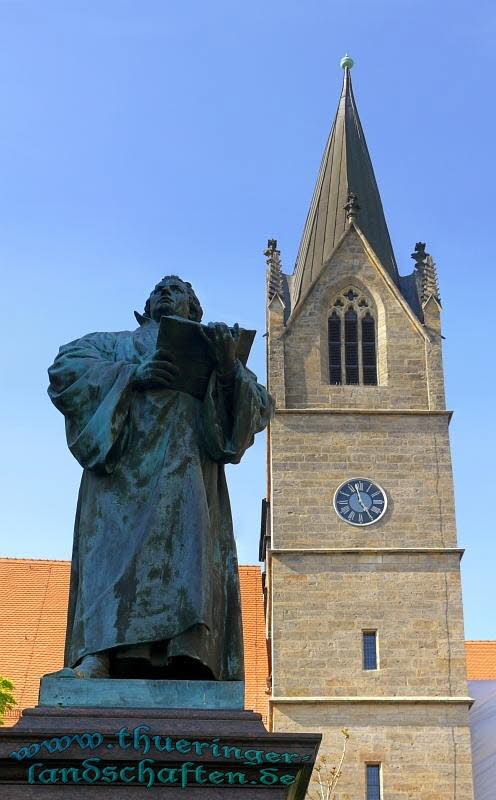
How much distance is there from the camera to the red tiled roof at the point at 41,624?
3294cm

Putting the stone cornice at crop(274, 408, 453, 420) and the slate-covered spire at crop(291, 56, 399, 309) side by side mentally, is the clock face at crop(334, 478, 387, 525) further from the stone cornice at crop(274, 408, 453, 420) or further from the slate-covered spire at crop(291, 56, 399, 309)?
the slate-covered spire at crop(291, 56, 399, 309)

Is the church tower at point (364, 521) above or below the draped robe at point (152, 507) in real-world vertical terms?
above

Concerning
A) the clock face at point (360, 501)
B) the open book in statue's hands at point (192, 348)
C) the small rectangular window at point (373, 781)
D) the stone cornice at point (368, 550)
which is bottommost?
the open book in statue's hands at point (192, 348)

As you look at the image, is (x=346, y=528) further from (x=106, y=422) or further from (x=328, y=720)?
(x=106, y=422)

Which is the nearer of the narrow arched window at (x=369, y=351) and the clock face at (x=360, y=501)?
the clock face at (x=360, y=501)

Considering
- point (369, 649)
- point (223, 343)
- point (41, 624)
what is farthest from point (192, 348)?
point (41, 624)

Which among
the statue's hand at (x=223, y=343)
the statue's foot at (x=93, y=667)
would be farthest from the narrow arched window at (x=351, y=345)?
the statue's foot at (x=93, y=667)

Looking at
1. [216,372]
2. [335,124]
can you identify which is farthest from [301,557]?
[216,372]

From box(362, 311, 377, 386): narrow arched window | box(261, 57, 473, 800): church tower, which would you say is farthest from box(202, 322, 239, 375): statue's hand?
box(362, 311, 377, 386): narrow arched window

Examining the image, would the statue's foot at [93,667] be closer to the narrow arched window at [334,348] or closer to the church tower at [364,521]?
the church tower at [364,521]

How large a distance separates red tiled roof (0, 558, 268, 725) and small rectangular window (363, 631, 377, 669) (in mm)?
3381

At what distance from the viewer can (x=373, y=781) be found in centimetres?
2791

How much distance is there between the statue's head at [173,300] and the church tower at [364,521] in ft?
77.9

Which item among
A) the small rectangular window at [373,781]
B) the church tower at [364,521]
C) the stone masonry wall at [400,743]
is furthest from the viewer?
the church tower at [364,521]
